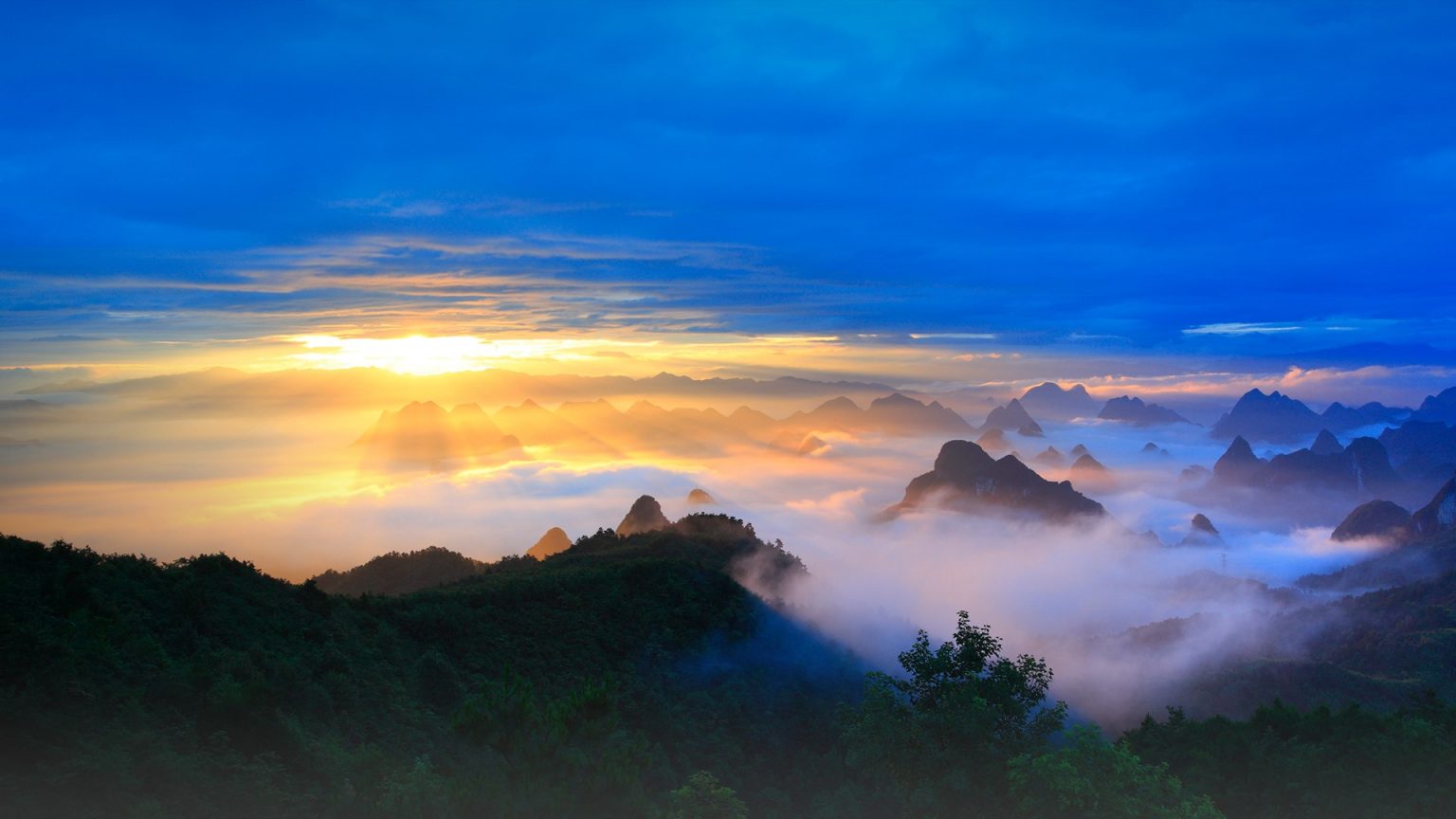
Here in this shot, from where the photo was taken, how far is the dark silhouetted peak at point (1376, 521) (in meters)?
179

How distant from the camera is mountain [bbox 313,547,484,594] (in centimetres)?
6166

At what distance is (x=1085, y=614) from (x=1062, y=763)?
416 feet

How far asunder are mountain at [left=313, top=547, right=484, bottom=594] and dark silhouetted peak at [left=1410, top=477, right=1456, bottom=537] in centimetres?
17549

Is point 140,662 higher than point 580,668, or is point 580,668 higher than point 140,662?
point 140,662

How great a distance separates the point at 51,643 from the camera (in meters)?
20.6

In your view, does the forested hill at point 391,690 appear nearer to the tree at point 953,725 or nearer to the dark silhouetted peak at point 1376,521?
the tree at point 953,725

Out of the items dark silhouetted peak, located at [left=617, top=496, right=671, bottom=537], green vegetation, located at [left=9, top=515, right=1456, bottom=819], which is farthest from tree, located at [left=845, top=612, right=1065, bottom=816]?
dark silhouetted peak, located at [left=617, top=496, right=671, bottom=537]

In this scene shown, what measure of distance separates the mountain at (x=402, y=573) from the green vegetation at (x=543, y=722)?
45.1 feet

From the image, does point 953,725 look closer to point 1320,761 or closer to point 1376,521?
point 1320,761

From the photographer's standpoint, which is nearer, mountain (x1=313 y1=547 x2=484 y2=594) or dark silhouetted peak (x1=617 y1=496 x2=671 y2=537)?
mountain (x1=313 y1=547 x2=484 y2=594)

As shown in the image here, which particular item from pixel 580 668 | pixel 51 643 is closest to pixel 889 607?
pixel 580 668

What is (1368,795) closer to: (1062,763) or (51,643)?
(1062,763)

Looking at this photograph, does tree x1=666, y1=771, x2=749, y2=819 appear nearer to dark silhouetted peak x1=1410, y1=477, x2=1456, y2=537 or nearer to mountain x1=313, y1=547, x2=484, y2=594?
mountain x1=313, y1=547, x2=484, y2=594

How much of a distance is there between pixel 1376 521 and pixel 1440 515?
24409mm
